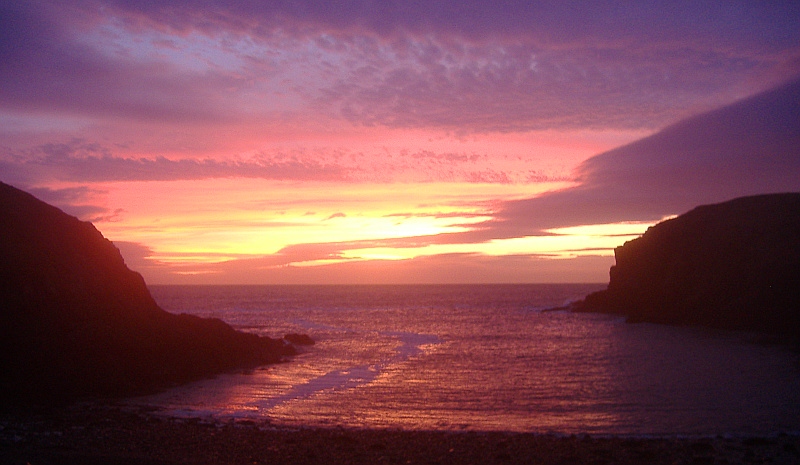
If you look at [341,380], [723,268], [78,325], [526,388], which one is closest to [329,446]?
[526,388]

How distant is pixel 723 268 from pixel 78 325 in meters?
58.4

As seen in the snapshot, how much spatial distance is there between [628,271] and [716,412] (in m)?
61.5

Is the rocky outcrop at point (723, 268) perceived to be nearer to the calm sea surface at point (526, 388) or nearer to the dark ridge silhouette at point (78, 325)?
the calm sea surface at point (526, 388)

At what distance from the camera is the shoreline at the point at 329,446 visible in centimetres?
1423

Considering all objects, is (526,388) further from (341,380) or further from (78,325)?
(78,325)

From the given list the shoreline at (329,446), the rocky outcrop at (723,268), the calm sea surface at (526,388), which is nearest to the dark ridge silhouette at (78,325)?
the calm sea surface at (526,388)

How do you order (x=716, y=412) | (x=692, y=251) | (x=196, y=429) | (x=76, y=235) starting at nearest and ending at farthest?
(x=196, y=429) < (x=716, y=412) < (x=76, y=235) < (x=692, y=251)

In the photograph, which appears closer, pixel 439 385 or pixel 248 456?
pixel 248 456

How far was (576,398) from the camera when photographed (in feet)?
77.3

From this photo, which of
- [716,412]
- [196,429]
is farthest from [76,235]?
[716,412]

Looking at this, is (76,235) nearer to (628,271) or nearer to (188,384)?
(188,384)

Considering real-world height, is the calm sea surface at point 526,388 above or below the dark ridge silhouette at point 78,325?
below

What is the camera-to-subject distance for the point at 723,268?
61156mm

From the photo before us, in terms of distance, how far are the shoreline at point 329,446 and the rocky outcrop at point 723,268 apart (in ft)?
127
